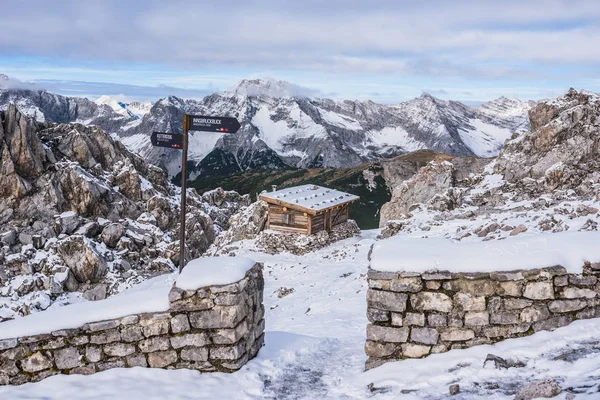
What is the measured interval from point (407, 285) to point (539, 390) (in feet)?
7.86

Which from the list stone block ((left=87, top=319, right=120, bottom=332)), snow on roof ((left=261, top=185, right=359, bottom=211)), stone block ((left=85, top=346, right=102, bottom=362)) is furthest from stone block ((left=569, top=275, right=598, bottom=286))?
snow on roof ((left=261, top=185, right=359, bottom=211))

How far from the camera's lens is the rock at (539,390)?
16.2 ft

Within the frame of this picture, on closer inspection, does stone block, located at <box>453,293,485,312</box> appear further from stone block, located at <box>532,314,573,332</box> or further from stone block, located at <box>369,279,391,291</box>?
stone block, located at <box>369,279,391,291</box>

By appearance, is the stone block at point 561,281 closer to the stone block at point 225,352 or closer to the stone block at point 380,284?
the stone block at point 380,284

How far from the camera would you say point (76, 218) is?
39.9 m

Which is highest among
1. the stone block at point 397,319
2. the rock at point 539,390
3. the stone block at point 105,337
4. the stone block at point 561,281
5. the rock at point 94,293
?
the stone block at point 561,281

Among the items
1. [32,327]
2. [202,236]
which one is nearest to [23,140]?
[202,236]

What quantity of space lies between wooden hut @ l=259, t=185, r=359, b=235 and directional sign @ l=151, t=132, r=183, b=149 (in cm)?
1956

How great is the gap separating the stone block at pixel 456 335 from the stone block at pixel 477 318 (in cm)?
14

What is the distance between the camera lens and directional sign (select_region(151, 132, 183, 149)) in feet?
33.0

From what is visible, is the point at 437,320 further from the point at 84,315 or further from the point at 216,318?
the point at 84,315

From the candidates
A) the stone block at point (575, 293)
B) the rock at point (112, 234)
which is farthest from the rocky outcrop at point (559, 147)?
the rock at point (112, 234)

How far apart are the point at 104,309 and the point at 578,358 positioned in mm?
6940

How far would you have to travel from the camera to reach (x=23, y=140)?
1626 inches
